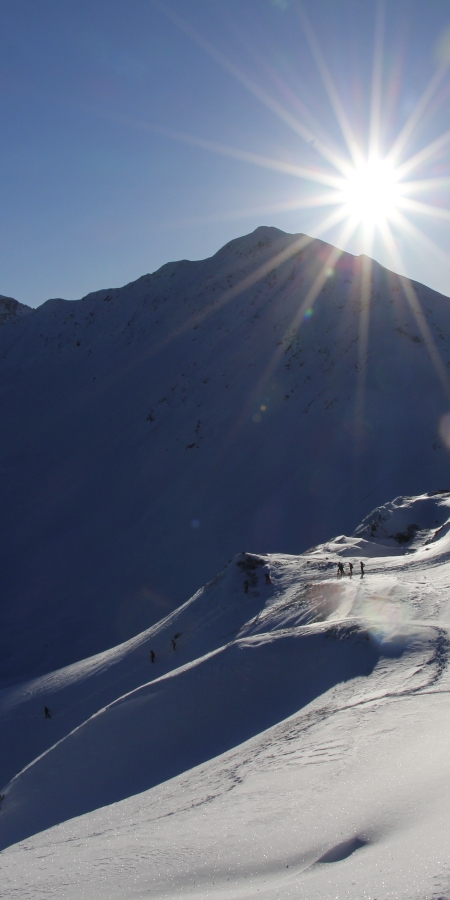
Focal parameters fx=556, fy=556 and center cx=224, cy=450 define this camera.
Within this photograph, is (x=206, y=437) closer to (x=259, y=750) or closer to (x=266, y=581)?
(x=266, y=581)

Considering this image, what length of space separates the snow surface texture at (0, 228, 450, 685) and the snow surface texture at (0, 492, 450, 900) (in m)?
12.8

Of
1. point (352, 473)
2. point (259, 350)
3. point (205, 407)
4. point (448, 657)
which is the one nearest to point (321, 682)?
point (448, 657)

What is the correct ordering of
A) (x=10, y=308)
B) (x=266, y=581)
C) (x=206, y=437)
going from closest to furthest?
(x=266, y=581) < (x=206, y=437) < (x=10, y=308)

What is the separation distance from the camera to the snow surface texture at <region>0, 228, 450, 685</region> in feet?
110

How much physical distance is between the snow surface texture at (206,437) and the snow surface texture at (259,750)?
1275 cm

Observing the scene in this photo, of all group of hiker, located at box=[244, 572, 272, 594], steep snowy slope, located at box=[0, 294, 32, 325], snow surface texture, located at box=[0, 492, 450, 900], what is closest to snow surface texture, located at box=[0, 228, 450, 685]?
snow surface texture, located at box=[0, 492, 450, 900]

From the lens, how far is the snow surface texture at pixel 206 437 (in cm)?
3344

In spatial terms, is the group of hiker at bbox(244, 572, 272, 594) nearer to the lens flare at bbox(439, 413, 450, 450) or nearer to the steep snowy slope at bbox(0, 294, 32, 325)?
the lens flare at bbox(439, 413, 450, 450)

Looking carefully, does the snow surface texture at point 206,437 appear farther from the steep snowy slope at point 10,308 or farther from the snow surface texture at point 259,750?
the steep snowy slope at point 10,308

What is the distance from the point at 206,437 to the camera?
44500mm

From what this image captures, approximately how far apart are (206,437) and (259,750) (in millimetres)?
36649

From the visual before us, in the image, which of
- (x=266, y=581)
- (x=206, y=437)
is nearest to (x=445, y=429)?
(x=206, y=437)

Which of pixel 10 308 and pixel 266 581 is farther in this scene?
pixel 10 308

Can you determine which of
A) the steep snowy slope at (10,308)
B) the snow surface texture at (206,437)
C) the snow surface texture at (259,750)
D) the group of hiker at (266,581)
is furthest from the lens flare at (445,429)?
the steep snowy slope at (10,308)
